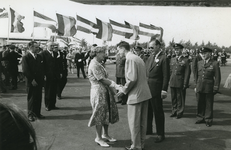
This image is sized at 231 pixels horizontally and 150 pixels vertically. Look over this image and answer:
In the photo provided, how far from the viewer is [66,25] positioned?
49.3ft

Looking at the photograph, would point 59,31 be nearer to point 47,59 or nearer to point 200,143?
point 47,59

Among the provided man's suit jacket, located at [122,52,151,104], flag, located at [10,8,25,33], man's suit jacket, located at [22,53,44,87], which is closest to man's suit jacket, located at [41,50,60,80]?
man's suit jacket, located at [22,53,44,87]

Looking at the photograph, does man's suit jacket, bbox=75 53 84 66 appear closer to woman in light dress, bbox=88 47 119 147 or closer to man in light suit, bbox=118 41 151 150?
woman in light dress, bbox=88 47 119 147

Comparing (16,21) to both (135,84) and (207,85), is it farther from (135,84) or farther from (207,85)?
(207,85)

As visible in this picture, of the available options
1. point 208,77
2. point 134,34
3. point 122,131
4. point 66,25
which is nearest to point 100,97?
point 122,131

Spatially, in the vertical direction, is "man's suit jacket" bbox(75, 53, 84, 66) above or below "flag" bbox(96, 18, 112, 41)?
below

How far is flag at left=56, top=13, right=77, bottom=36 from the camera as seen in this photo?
1463cm

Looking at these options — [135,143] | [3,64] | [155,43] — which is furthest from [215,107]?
[3,64]

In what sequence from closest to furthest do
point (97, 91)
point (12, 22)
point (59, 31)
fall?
point (97, 91) → point (12, 22) → point (59, 31)

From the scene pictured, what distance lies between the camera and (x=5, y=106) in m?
0.85

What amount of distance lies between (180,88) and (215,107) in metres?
1.99

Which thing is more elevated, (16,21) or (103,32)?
(103,32)

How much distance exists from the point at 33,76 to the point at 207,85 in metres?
4.62

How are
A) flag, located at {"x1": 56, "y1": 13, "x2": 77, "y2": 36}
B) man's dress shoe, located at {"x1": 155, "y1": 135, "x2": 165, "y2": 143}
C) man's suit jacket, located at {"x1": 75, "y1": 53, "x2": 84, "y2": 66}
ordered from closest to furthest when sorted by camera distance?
man's dress shoe, located at {"x1": 155, "y1": 135, "x2": 165, "y2": 143}, flag, located at {"x1": 56, "y1": 13, "x2": 77, "y2": 36}, man's suit jacket, located at {"x1": 75, "y1": 53, "x2": 84, "y2": 66}
